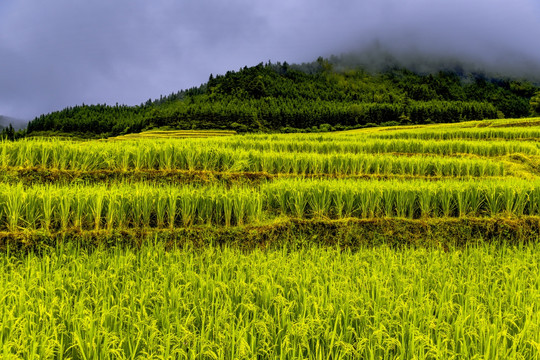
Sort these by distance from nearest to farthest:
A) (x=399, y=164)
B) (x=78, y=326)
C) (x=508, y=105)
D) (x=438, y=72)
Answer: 1. (x=78, y=326)
2. (x=399, y=164)
3. (x=508, y=105)
4. (x=438, y=72)

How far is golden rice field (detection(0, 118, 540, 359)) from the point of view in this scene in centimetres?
204

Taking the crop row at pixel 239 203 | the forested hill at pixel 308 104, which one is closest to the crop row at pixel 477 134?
the crop row at pixel 239 203

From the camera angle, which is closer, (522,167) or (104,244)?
(104,244)

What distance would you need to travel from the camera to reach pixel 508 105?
6975 cm

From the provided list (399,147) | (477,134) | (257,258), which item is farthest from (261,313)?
(477,134)

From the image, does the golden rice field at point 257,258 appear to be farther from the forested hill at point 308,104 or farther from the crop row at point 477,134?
the forested hill at point 308,104

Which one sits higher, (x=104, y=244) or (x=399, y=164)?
(x=399, y=164)

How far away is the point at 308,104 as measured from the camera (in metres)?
72.9

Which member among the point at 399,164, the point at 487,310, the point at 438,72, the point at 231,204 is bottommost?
the point at 487,310

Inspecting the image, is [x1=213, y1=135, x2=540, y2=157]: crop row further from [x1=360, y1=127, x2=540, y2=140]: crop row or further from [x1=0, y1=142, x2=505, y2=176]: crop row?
[x1=360, y1=127, x2=540, y2=140]: crop row

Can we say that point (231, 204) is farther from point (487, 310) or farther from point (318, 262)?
point (487, 310)

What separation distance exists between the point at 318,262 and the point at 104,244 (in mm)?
2605

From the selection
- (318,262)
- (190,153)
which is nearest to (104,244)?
(318,262)

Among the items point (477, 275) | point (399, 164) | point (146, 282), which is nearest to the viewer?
point (146, 282)
